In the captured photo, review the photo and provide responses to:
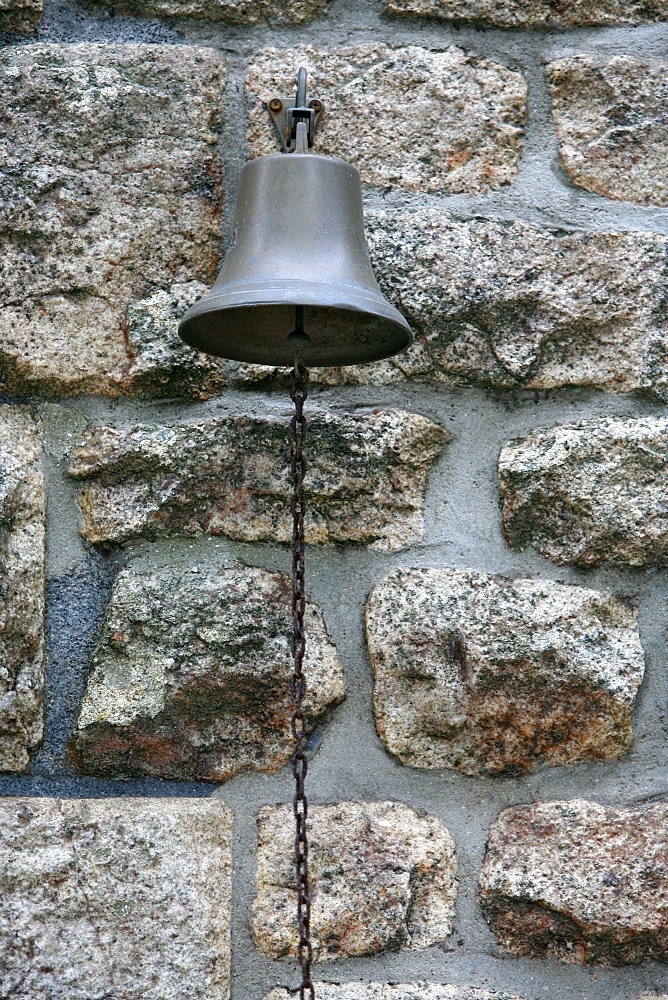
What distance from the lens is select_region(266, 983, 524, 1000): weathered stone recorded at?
4.08 ft

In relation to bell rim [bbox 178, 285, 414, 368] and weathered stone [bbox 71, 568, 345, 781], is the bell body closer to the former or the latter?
bell rim [bbox 178, 285, 414, 368]

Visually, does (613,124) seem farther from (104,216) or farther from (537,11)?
(104,216)

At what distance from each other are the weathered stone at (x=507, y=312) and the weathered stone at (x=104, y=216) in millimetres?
146

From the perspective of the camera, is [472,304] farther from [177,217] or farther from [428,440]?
[177,217]

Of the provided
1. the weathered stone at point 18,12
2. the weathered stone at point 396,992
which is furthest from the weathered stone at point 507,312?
the weathered stone at point 396,992

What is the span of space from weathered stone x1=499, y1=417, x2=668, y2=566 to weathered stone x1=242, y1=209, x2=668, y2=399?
3.0 inches

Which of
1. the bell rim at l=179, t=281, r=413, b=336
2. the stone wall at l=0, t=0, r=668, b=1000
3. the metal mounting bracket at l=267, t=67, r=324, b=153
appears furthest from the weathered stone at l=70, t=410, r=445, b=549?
the metal mounting bracket at l=267, t=67, r=324, b=153

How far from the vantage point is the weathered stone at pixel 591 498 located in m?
1.31

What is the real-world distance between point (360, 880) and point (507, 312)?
0.68 meters

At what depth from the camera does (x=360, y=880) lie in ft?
4.11

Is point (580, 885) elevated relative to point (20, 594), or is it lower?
lower

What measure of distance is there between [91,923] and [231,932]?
0.16 metres

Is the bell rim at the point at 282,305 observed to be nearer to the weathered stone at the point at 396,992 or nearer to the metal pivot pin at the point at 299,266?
the metal pivot pin at the point at 299,266

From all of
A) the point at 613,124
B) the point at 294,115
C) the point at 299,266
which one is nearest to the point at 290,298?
the point at 299,266
